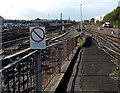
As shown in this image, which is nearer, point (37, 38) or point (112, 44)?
point (37, 38)

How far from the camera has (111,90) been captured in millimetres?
6539

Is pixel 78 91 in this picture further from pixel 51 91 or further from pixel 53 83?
pixel 51 91

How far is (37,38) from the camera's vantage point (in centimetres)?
443

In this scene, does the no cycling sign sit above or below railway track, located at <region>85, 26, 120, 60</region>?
above

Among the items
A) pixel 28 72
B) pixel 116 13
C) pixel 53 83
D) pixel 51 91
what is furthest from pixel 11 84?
pixel 116 13

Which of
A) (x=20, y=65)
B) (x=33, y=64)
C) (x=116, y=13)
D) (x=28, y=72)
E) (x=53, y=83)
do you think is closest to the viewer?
(x=20, y=65)

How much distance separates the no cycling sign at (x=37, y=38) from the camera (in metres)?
4.42

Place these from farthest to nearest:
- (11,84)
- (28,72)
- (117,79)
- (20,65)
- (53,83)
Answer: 1. (117,79)
2. (53,83)
3. (28,72)
4. (20,65)
5. (11,84)

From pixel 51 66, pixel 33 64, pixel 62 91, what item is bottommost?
pixel 62 91

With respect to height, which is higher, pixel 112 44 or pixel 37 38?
pixel 37 38

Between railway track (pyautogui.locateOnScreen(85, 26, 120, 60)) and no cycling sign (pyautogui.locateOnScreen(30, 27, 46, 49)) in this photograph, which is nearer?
no cycling sign (pyautogui.locateOnScreen(30, 27, 46, 49))

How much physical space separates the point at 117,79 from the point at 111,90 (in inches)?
56.0

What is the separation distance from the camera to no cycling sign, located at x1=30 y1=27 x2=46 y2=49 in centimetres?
442

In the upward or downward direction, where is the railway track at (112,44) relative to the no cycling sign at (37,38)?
downward
